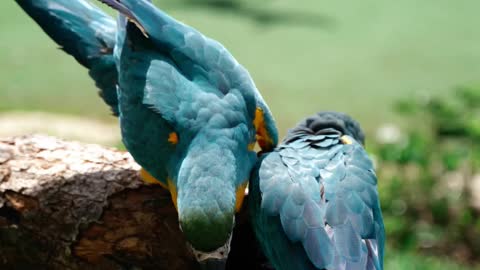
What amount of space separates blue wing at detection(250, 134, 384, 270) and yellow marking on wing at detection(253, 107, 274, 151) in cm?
8

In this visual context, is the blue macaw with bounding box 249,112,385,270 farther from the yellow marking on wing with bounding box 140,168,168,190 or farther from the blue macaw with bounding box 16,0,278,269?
the yellow marking on wing with bounding box 140,168,168,190

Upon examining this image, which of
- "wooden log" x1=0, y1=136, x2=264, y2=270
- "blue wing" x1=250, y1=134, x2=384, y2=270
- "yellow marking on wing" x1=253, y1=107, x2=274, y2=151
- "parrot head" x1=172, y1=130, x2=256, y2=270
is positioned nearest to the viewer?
"parrot head" x1=172, y1=130, x2=256, y2=270

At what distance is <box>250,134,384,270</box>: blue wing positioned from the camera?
5.01 feet

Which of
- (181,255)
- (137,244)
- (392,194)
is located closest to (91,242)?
(137,244)

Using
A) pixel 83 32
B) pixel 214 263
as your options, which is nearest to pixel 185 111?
pixel 214 263

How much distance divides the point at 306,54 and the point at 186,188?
9.68 feet

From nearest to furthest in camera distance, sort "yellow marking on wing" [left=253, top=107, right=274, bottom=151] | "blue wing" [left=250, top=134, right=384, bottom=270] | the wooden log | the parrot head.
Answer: the parrot head → "blue wing" [left=250, top=134, right=384, bottom=270] → "yellow marking on wing" [left=253, top=107, right=274, bottom=151] → the wooden log

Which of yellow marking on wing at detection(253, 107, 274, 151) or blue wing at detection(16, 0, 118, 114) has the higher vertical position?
blue wing at detection(16, 0, 118, 114)

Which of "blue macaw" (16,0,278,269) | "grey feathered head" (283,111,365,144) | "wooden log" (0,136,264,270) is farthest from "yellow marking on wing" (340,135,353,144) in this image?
"wooden log" (0,136,264,270)

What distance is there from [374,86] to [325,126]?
223cm

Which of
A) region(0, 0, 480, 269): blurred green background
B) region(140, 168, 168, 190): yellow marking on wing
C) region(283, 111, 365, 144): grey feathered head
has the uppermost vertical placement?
region(283, 111, 365, 144): grey feathered head

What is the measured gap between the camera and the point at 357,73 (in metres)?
4.14

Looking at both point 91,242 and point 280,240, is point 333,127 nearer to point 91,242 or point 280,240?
point 280,240

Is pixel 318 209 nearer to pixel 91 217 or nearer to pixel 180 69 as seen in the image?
pixel 180 69
